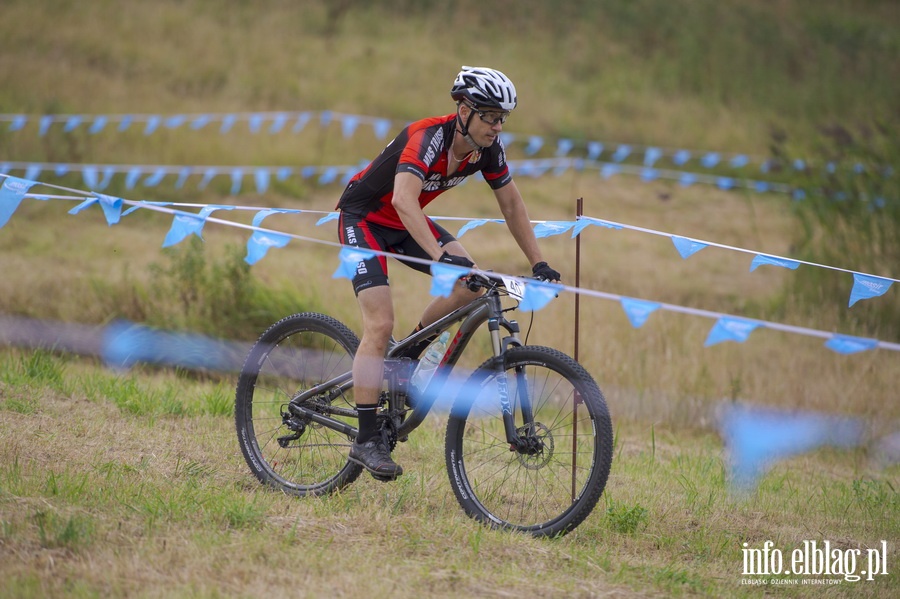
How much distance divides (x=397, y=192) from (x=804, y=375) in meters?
6.10

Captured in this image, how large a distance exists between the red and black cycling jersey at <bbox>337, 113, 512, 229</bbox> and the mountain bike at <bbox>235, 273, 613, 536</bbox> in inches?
26.6

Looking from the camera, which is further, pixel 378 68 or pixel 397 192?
pixel 378 68

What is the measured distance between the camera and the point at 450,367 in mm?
5477

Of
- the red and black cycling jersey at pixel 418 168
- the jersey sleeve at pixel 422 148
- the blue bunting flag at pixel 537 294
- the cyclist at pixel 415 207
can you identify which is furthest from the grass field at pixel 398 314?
the jersey sleeve at pixel 422 148

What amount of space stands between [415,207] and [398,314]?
17.9 ft

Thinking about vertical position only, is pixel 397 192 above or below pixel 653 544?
above

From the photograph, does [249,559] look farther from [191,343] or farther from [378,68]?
[378,68]

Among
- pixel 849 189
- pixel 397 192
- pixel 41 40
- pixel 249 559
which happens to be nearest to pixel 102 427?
pixel 249 559

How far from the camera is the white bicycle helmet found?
532cm

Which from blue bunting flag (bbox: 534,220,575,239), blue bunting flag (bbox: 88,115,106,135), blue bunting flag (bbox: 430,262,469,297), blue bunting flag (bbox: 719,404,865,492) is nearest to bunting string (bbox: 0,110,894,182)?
blue bunting flag (bbox: 88,115,106,135)

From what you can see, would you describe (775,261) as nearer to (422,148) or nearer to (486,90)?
(486,90)

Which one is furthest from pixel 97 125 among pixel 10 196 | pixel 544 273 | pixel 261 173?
pixel 544 273

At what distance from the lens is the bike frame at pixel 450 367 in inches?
207

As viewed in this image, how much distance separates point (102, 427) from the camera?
6711 mm
